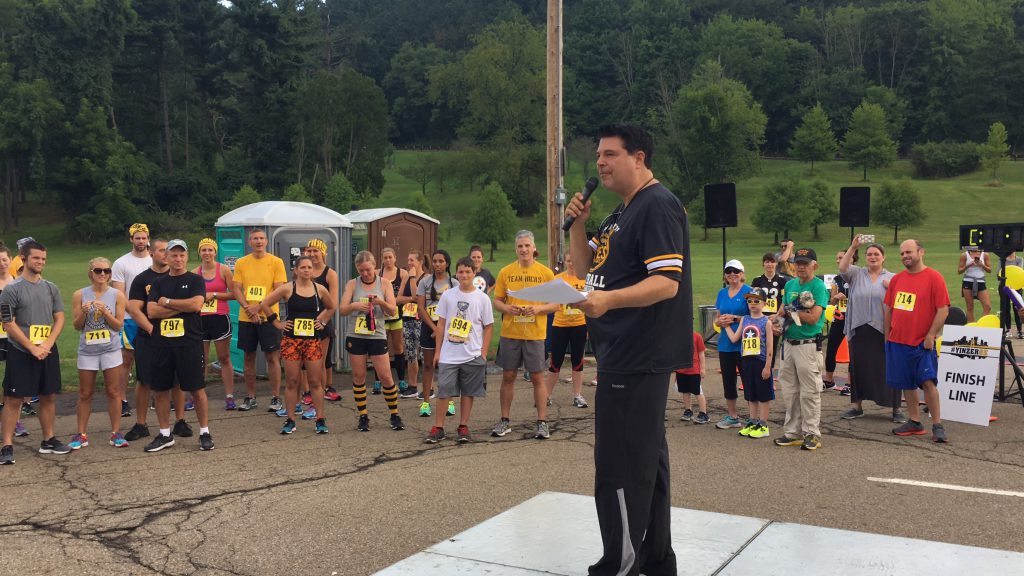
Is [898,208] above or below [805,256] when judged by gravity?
above

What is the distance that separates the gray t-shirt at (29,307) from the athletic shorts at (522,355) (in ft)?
13.7

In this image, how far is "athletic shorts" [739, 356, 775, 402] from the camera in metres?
8.73

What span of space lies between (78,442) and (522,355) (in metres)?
4.22

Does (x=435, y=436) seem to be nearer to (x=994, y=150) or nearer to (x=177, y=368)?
(x=177, y=368)

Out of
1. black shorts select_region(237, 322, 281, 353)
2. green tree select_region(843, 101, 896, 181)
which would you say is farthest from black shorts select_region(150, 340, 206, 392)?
green tree select_region(843, 101, 896, 181)

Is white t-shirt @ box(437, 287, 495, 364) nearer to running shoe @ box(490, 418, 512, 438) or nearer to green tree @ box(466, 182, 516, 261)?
running shoe @ box(490, 418, 512, 438)

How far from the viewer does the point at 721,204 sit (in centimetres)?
1650

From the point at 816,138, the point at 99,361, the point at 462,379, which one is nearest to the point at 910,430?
the point at 462,379

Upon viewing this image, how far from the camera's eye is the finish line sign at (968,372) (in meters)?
8.94

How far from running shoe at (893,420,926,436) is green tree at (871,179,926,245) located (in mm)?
51180

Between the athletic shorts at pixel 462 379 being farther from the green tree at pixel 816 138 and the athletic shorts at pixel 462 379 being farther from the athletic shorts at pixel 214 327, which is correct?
the green tree at pixel 816 138

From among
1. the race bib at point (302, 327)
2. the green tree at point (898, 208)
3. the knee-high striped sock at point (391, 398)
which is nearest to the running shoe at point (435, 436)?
the knee-high striped sock at point (391, 398)

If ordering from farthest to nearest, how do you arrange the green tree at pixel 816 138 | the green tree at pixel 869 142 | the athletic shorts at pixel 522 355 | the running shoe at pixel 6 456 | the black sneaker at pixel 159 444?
the green tree at pixel 816 138
the green tree at pixel 869 142
the athletic shorts at pixel 522 355
the black sneaker at pixel 159 444
the running shoe at pixel 6 456

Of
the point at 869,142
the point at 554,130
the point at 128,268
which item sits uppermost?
the point at 869,142
